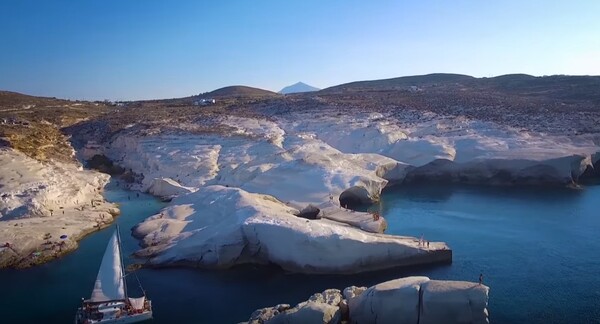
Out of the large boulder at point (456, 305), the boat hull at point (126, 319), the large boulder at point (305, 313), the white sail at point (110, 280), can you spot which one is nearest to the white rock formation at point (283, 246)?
the large boulder at point (305, 313)

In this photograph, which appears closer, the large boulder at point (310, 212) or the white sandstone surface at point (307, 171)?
the white sandstone surface at point (307, 171)

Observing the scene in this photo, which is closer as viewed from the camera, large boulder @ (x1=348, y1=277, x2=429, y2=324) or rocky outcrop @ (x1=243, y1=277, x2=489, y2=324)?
rocky outcrop @ (x1=243, y1=277, x2=489, y2=324)

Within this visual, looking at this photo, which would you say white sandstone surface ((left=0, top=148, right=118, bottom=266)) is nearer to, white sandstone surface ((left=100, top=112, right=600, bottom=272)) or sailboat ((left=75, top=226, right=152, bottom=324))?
white sandstone surface ((left=100, top=112, right=600, bottom=272))

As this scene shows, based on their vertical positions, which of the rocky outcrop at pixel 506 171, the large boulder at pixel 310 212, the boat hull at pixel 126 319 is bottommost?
the boat hull at pixel 126 319

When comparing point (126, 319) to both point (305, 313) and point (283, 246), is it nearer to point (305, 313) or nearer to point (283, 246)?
point (305, 313)

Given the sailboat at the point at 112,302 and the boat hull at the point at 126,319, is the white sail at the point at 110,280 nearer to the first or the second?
the sailboat at the point at 112,302

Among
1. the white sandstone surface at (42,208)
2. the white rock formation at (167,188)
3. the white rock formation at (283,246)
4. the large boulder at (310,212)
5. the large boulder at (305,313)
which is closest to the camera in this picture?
the large boulder at (305,313)

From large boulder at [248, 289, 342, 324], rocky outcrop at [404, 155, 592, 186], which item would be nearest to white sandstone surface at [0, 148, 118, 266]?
large boulder at [248, 289, 342, 324]
